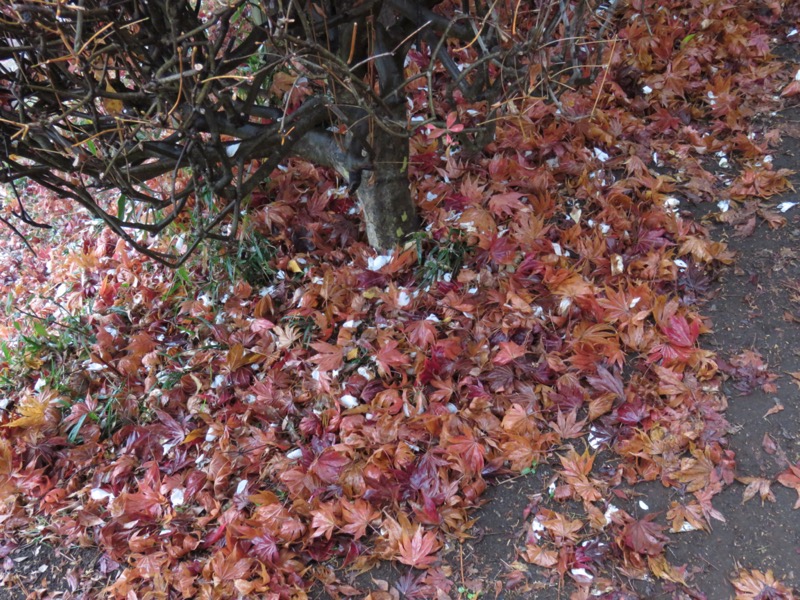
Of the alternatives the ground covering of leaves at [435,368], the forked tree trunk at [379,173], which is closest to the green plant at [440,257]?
the ground covering of leaves at [435,368]

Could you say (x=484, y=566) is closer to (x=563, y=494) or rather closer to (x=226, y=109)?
(x=563, y=494)

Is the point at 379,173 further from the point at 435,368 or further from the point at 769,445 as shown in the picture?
the point at 769,445

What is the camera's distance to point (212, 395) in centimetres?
259

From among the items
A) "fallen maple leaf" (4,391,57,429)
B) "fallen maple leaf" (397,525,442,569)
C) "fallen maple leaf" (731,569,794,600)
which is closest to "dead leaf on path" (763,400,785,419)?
"fallen maple leaf" (731,569,794,600)

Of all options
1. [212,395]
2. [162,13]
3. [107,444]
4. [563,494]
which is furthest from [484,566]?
[162,13]

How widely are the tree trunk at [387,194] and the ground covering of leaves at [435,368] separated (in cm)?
10

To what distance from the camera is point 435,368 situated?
7.73 ft

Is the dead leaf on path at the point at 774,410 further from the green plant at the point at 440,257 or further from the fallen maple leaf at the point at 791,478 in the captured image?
the green plant at the point at 440,257

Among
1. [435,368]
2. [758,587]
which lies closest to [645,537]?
[758,587]

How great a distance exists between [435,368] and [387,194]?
32.8 inches

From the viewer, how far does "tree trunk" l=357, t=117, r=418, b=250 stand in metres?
2.50

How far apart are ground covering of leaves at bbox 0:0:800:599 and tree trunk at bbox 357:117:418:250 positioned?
0.34 feet

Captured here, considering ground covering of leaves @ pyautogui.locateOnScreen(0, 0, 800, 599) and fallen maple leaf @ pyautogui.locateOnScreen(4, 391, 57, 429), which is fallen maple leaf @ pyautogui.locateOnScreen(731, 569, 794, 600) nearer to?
ground covering of leaves @ pyautogui.locateOnScreen(0, 0, 800, 599)

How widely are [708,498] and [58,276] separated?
3871 mm
